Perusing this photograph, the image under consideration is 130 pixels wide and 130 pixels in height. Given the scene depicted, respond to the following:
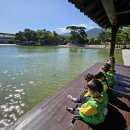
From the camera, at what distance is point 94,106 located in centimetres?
285

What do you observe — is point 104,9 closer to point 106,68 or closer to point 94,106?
point 106,68

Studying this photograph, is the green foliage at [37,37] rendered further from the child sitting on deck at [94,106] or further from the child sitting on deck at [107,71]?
the child sitting on deck at [94,106]

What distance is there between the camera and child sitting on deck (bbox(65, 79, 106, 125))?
274 cm

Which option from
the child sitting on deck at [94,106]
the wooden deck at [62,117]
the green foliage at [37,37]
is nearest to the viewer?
the child sitting on deck at [94,106]

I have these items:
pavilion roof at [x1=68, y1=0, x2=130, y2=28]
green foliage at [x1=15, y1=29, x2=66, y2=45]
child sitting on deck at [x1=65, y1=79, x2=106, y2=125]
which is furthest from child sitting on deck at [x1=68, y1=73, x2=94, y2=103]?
green foliage at [x1=15, y1=29, x2=66, y2=45]

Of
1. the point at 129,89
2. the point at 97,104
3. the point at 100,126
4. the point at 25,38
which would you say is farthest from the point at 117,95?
the point at 25,38

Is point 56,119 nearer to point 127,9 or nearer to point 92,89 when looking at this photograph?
point 92,89

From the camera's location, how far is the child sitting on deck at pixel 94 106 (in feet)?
8.98

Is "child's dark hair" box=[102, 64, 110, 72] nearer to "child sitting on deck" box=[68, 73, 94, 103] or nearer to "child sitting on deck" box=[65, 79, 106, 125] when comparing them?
"child sitting on deck" box=[68, 73, 94, 103]

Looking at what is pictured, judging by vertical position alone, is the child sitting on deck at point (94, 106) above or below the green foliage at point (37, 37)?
above

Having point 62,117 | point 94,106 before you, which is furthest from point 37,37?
point 94,106

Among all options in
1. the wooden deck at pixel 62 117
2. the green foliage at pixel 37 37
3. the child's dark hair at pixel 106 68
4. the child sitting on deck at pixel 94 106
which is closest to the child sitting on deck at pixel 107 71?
the child's dark hair at pixel 106 68

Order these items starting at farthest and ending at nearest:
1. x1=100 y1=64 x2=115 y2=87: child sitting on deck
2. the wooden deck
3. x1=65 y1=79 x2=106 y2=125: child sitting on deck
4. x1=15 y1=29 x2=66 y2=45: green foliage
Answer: x1=15 y1=29 x2=66 y2=45: green foliage
x1=100 y1=64 x2=115 y2=87: child sitting on deck
the wooden deck
x1=65 y1=79 x2=106 y2=125: child sitting on deck

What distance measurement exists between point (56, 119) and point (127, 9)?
11.9 ft
